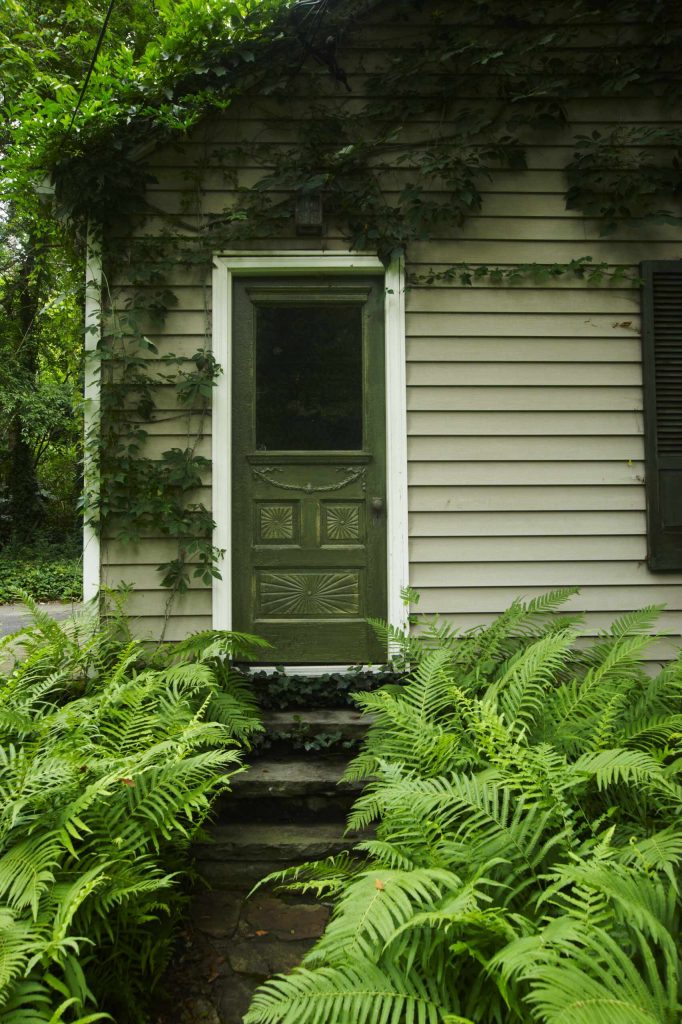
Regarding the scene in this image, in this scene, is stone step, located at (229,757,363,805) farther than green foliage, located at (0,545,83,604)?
No

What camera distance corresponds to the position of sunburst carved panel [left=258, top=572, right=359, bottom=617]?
358 cm

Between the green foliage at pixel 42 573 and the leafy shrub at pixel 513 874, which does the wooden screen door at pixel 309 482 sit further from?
the green foliage at pixel 42 573

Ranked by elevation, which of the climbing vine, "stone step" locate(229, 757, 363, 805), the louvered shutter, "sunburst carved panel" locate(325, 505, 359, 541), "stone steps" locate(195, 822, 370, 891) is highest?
the climbing vine

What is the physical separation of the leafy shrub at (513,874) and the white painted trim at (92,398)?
174cm

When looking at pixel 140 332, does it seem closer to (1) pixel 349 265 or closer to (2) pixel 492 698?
(1) pixel 349 265

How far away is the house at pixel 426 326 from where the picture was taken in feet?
11.5

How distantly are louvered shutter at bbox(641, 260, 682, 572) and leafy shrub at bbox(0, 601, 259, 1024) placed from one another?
8.10 ft

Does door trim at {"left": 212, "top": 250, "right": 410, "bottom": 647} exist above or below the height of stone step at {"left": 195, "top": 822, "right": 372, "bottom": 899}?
above

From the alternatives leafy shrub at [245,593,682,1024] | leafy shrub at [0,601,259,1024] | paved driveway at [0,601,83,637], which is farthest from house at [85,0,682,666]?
paved driveway at [0,601,83,637]

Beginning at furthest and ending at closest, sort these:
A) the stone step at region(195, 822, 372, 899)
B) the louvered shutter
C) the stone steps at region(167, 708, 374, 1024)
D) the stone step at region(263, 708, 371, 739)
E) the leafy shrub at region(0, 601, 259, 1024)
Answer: the louvered shutter → the stone step at region(263, 708, 371, 739) → the stone step at region(195, 822, 372, 899) → the stone steps at region(167, 708, 374, 1024) → the leafy shrub at region(0, 601, 259, 1024)

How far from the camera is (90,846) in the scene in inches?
73.5

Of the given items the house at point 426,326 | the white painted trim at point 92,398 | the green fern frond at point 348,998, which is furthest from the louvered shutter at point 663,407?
the white painted trim at point 92,398

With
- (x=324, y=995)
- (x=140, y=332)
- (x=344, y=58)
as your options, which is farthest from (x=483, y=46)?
(x=324, y=995)

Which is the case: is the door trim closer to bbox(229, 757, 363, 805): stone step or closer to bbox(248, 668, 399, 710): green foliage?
bbox(248, 668, 399, 710): green foliage
